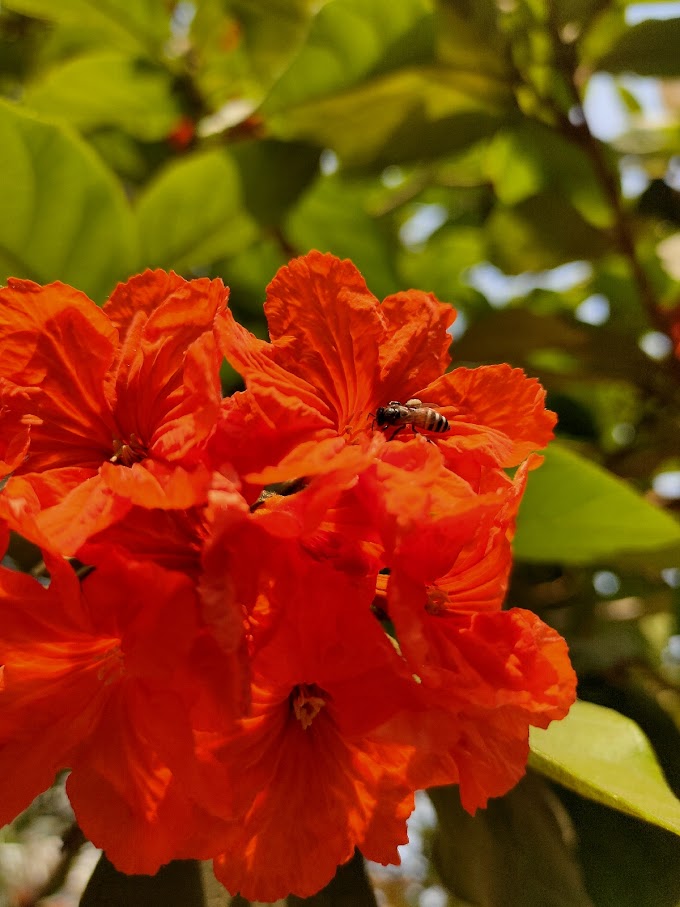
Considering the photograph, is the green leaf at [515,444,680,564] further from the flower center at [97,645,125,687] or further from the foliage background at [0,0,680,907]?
the flower center at [97,645,125,687]

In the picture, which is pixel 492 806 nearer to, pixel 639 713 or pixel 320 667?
pixel 639 713

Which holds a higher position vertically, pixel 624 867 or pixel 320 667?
pixel 320 667

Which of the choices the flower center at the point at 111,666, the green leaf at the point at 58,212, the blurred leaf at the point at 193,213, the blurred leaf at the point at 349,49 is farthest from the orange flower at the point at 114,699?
the blurred leaf at the point at 349,49

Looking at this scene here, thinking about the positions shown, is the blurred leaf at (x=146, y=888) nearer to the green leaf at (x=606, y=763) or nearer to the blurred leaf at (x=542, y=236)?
the green leaf at (x=606, y=763)

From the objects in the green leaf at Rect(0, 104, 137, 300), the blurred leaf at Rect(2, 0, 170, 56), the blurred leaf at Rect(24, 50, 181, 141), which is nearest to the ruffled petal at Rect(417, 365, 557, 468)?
the green leaf at Rect(0, 104, 137, 300)

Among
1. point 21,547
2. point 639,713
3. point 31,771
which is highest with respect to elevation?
point 31,771

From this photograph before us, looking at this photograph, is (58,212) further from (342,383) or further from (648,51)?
(648,51)

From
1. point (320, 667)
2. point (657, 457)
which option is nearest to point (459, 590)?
point (320, 667)
